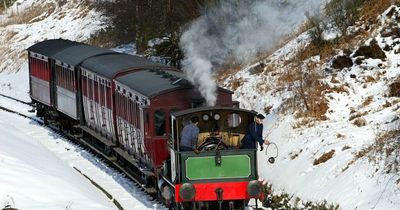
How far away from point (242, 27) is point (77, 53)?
5.83 meters

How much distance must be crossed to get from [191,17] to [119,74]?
9612 mm

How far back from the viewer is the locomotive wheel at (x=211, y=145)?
13.9 metres

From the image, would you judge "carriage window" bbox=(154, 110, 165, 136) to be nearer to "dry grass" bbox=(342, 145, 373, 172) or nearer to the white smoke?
"dry grass" bbox=(342, 145, 373, 172)

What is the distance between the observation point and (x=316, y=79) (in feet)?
66.0

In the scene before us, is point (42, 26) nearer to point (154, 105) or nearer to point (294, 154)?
point (294, 154)

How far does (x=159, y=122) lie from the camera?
50.4ft

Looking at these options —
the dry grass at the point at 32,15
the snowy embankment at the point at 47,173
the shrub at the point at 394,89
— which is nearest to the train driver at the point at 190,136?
the snowy embankment at the point at 47,173

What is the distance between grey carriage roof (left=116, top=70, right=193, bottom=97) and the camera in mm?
15484

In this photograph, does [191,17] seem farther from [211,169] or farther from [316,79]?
[211,169]

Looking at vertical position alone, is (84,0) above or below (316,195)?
above

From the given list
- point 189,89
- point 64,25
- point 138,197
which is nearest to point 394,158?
point 189,89

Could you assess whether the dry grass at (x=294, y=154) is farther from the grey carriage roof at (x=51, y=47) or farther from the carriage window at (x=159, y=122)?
the grey carriage roof at (x=51, y=47)

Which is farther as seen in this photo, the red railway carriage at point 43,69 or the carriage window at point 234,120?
the red railway carriage at point 43,69

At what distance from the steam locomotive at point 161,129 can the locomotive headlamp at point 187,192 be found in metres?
0.02
